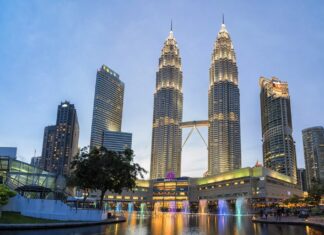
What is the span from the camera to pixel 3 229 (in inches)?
1077

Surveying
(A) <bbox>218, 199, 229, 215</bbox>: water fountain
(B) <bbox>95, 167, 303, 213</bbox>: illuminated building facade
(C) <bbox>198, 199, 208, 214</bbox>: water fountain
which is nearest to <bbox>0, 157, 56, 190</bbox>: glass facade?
(B) <bbox>95, 167, 303, 213</bbox>: illuminated building facade

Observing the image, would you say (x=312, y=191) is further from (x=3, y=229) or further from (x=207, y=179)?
(x=207, y=179)

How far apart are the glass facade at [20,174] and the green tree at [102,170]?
8.88 m

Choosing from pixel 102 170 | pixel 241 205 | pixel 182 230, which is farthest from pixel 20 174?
pixel 241 205

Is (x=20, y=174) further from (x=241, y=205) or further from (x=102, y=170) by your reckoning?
(x=241, y=205)

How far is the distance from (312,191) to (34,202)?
75.9m

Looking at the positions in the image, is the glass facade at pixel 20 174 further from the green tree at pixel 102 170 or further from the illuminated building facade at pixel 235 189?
the illuminated building facade at pixel 235 189

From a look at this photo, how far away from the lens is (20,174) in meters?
59.4

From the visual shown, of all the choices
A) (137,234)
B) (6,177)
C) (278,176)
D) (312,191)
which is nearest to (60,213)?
(137,234)

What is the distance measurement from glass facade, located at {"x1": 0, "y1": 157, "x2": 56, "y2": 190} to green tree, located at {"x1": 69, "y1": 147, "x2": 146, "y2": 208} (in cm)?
888

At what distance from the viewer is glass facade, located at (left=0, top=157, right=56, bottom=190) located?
55856 mm

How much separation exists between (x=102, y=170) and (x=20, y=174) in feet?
58.3

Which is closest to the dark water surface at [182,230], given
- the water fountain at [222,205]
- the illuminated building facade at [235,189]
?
the illuminated building facade at [235,189]

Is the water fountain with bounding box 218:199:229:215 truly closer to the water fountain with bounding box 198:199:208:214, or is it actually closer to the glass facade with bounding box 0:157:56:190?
the water fountain with bounding box 198:199:208:214
